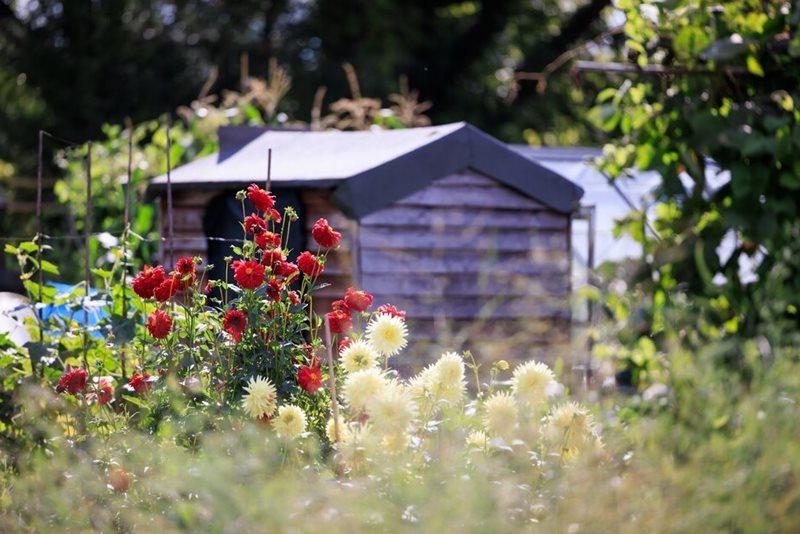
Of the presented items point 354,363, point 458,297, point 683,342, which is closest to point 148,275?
point 354,363

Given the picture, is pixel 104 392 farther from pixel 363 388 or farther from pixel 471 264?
pixel 471 264

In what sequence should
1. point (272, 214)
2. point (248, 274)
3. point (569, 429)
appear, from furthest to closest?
point (272, 214) → point (248, 274) → point (569, 429)

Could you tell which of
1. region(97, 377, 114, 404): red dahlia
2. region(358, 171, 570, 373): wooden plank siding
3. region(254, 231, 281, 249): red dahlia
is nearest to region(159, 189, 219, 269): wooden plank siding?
region(358, 171, 570, 373): wooden plank siding

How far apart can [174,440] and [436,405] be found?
2.46ft

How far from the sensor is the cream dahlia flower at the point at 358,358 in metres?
3.29

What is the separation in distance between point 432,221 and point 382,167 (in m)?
0.54

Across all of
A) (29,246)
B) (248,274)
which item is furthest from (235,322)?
(29,246)

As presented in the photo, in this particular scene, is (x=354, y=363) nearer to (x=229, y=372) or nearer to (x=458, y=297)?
(x=229, y=372)

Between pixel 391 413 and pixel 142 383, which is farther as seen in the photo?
pixel 142 383

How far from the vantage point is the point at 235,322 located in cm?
349

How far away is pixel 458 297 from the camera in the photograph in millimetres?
6605

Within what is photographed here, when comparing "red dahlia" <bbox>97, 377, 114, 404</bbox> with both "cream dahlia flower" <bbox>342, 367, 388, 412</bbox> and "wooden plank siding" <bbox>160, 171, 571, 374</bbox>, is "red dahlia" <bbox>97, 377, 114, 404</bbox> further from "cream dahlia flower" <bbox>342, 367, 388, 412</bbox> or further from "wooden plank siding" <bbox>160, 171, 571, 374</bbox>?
"wooden plank siding" <bbox>160, 171, 571, 374</bbox>

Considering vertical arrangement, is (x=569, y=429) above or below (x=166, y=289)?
below

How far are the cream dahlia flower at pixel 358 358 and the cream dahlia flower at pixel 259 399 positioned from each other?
22 cm
